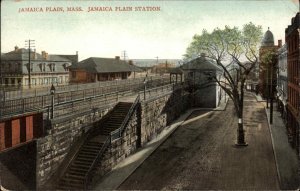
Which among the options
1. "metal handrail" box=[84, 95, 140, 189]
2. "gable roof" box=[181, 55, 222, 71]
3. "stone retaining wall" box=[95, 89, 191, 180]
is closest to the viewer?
"metal handrail" box=[84, 95, 140, 189]

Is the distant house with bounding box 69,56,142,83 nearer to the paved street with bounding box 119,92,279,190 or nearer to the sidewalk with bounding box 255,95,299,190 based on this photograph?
the paved street with bounding box 119,92,279,190

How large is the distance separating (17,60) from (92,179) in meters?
27.5

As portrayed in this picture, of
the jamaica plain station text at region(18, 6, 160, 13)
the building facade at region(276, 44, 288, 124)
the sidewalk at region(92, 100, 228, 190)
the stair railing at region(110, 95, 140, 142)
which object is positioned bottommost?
the sidewalk at region(92, 100, 228, 190)

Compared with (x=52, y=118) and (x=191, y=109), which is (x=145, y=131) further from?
(x=191, y=109)

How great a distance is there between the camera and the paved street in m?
19.5

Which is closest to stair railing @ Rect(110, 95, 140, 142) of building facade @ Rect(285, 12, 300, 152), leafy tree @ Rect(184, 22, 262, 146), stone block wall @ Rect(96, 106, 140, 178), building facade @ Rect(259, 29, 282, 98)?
stone block wall @ Rect(96, 106, 140, 178)

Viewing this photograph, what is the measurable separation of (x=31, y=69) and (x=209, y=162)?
101 feet

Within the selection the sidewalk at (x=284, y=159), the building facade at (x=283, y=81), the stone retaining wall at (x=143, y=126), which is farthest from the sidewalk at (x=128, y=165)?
the building facade at (x=283, y=81)

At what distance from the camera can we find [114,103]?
25.5 m

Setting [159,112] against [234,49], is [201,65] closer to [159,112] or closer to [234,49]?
[234,49]

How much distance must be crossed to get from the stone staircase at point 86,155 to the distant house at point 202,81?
22.3 m

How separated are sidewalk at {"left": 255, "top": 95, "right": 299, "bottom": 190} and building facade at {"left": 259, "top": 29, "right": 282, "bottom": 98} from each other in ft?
31.9

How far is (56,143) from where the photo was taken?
18.0 m

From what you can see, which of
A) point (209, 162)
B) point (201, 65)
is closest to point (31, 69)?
point (201, 65)
